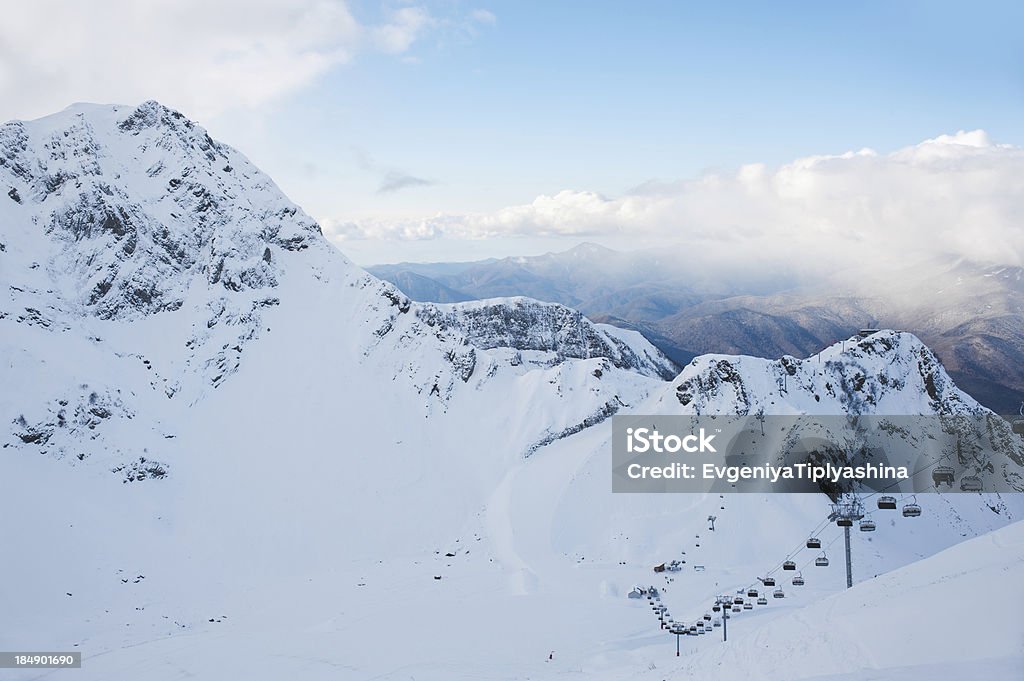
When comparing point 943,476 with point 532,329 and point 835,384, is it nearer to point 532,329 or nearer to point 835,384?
point 835,384

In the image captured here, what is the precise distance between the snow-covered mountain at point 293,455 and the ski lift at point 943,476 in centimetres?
284

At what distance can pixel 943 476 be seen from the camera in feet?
287

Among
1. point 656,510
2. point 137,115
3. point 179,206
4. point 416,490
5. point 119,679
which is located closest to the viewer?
point 119,679

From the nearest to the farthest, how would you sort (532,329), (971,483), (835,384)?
(971,483) < (835,384) < (532,329)

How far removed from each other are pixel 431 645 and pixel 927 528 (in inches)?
2436

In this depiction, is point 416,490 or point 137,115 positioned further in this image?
point 137,115

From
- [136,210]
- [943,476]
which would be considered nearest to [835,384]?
[943,476]

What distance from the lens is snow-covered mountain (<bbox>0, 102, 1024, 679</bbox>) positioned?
62594 mm

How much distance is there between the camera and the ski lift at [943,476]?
286 feet

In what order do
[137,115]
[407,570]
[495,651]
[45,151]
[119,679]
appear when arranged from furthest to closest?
[137,115], [45,151], [407,570], [495,651], [119,679]

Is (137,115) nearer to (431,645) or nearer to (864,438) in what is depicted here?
(431,645)

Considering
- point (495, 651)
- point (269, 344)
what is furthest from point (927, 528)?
point (269, 344)

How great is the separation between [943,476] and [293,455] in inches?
3352

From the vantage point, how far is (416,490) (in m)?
96.2
